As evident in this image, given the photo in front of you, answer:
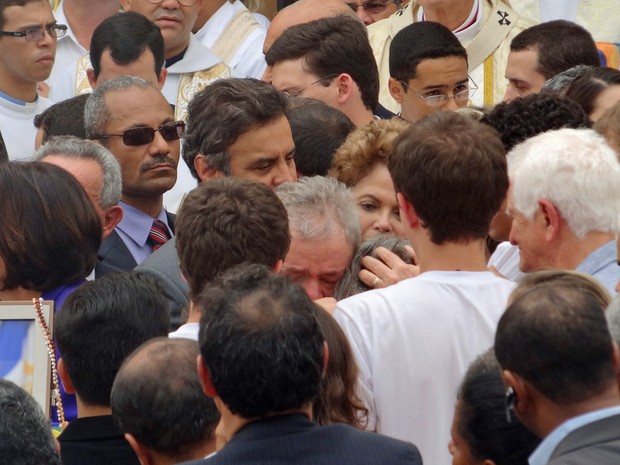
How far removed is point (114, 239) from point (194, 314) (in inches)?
73.2

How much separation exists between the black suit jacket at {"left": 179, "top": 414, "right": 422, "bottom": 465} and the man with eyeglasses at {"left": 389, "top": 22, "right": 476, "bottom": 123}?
13.1 ft

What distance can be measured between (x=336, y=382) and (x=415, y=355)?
0.35 meters

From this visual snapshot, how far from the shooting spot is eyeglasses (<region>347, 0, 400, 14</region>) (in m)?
9.09

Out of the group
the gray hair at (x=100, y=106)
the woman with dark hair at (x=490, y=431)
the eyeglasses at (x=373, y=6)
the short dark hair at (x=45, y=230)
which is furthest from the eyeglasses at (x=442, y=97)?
the woman with dark hair at (x=490, y=431)

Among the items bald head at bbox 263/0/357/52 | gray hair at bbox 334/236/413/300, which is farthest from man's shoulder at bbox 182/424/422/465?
bald head at bbox 263/0/357/52

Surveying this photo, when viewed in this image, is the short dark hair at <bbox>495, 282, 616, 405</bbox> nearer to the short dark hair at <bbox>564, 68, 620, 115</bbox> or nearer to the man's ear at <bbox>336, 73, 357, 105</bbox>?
the short dark hair at <bbox>564, 68, 620, 115</bbox>

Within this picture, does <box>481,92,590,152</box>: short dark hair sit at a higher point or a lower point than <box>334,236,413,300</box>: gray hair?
higher

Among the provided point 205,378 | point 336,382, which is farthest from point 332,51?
point 205,378

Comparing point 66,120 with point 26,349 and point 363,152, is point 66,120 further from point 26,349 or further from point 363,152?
point 26,349

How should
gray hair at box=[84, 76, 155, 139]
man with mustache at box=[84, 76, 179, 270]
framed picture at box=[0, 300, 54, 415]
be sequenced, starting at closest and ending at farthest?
1. framed picture at box=[0, 300, 54, 415]
2. man with mustache at box=[84, 76, 179, 270]
3. gray hair at box=[84, 76, 155, 139]

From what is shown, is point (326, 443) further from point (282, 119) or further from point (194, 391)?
point (282, 119)

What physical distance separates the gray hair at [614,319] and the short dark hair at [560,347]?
139 millimetres

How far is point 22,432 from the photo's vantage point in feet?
10.2

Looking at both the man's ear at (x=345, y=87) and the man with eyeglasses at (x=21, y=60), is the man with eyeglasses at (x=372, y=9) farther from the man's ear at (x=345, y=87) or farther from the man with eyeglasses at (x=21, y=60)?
the man's ear at (x=345, y=87)
